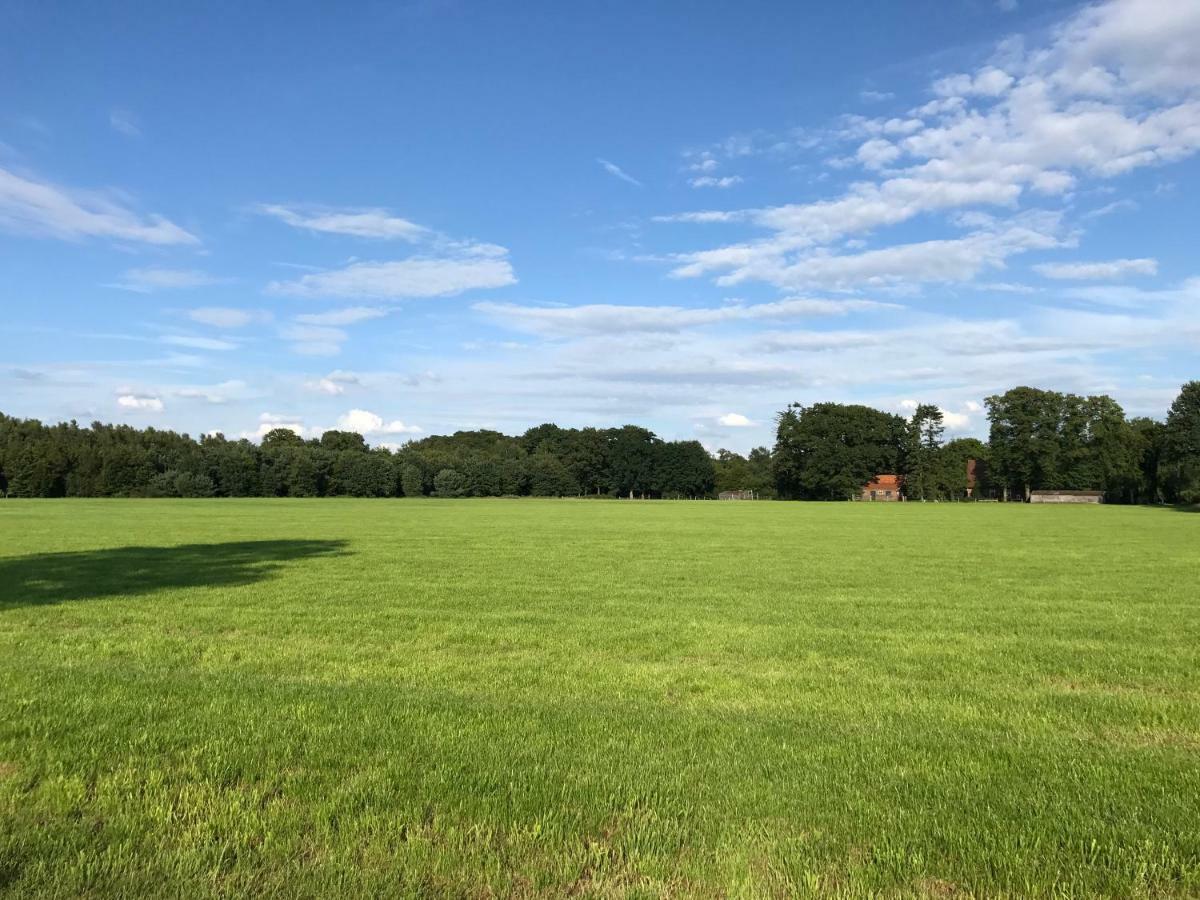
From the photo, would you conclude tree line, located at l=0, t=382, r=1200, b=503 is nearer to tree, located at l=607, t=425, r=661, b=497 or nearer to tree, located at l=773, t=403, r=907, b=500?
tree, located at l=773, t=403, r=907, b=500

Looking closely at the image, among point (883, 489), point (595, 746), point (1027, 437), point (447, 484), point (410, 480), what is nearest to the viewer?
point (595, 746)

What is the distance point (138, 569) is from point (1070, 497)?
12679 centimetres

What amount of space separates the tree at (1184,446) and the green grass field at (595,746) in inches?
3546

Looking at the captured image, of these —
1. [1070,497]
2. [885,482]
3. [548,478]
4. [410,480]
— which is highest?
[548,478]

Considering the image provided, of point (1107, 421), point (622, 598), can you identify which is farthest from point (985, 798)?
point (1107, 421)

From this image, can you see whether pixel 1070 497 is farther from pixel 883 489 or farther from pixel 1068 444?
pixel 883 489

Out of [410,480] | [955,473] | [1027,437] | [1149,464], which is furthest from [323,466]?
[1149,464]

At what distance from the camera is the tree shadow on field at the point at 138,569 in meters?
17.9

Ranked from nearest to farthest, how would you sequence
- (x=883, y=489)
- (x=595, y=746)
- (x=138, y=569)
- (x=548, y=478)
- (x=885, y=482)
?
1. (x=595, y=746)
2. (x=138, y=569)
3. (x=548, y=478)
4. (x=883, y=489)
5. (x=885, y=482)

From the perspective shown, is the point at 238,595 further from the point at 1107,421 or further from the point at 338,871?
the point at 1107,421

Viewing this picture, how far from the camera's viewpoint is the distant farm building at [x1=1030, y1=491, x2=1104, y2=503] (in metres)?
120

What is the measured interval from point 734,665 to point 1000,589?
1141cm

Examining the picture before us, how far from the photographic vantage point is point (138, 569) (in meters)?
22.4

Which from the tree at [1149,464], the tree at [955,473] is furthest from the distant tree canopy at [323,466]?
the tree at [1149,464]
